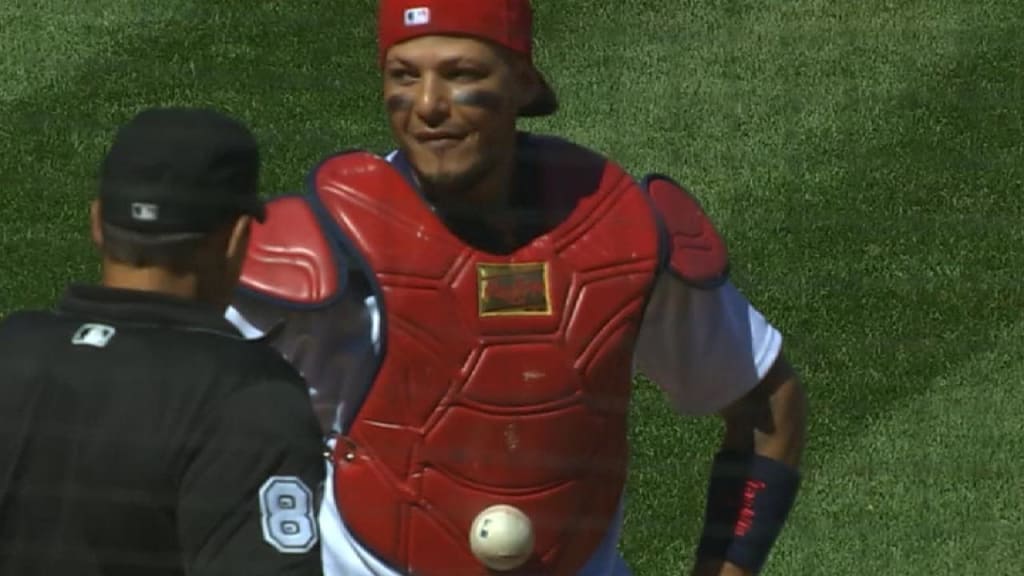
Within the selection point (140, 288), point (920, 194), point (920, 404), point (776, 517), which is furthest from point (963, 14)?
point (140, 288)

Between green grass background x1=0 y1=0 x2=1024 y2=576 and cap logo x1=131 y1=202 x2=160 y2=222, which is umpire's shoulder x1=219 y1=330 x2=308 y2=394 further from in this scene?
green grass background x1=0 y1=0 x2=1024 y2=576

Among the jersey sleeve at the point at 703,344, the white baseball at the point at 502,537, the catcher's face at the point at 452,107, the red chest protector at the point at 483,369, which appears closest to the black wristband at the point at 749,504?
the jersey sleeve at the point at 703,344

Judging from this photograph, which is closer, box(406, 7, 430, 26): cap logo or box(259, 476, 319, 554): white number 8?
box(259, 476, 319, 554): white number 8

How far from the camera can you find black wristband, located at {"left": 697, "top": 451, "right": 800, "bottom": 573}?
4082 mm

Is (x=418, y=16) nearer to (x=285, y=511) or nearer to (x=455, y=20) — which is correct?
(x=455, y=20)

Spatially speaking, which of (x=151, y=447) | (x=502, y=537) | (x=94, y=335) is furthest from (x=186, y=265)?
(x=502, y=537)

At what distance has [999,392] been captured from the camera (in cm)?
695

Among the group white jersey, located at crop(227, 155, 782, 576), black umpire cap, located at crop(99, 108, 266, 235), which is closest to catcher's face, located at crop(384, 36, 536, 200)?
white jersey, located at crop(227, 155, 782, 576)

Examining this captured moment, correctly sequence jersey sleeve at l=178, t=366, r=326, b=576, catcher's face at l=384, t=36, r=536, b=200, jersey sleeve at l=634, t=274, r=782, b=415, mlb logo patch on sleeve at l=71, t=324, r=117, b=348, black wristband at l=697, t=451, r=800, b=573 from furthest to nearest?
black wristband at l=697, t=451, r=800, b=573
jersey sleeve at l=634, t=274, r=782, b=415
catcher's face at l=384, t=36, r=536, b=200
mlb logo patch on sleeve at l=71, t=324, r=117, b=348
jersey sleeve at l=178, t=366, r=326, b=576

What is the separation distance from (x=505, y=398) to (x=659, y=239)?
371mm

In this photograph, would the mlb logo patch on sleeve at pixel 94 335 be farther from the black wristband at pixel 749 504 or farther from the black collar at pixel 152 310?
the black wristband at pixel 749 504

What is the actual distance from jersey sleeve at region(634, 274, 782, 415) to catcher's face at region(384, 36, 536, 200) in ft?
1.21

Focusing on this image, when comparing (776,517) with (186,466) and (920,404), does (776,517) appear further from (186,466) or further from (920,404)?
(920,404)

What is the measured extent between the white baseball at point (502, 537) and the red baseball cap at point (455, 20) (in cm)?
76
